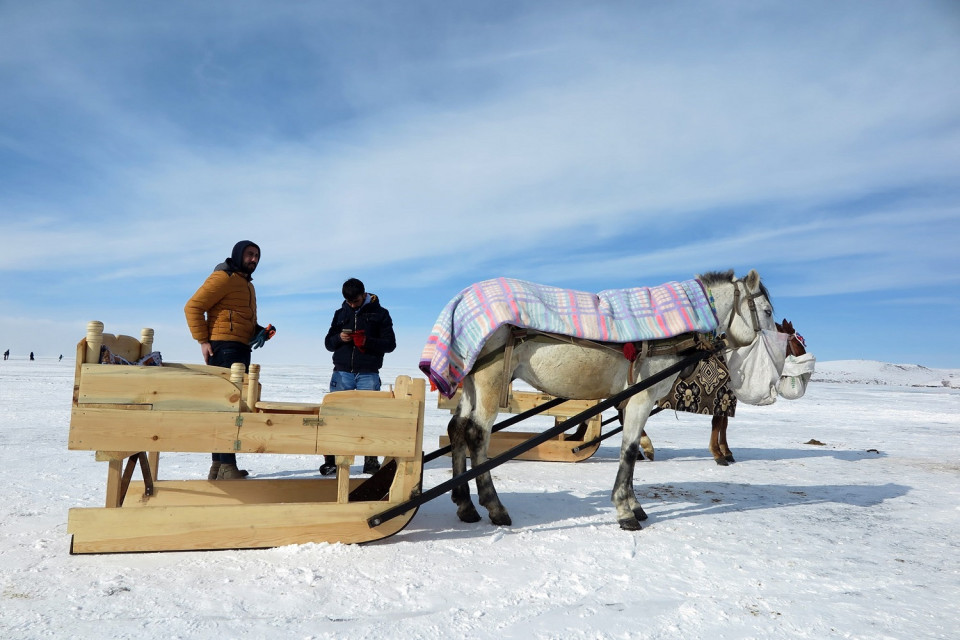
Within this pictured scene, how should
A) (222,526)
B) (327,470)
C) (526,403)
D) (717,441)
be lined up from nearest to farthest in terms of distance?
(222,526) < (327,470) < (526,403) < (717,441)

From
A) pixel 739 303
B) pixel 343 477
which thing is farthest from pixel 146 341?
pixel 739 303

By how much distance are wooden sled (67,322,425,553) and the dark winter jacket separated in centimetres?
235

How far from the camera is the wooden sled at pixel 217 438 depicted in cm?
345

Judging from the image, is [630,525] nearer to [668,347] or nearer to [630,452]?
[630,452]

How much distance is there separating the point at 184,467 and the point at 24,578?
3.47 meters

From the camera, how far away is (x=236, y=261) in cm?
539

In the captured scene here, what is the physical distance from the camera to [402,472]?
12.6 ft

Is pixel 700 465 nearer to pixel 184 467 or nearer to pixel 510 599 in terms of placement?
pixel 510 599

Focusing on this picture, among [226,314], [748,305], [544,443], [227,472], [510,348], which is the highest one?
[748,305]

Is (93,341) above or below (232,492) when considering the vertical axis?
above

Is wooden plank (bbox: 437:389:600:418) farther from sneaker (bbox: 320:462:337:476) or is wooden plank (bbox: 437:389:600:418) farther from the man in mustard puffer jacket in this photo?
the man in mustard puffer jacket

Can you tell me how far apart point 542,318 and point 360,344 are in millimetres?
2546

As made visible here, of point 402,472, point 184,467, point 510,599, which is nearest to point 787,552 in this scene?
point 510,599

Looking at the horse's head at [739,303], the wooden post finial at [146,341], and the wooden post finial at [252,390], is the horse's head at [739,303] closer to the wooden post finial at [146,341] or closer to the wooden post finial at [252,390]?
the wooden post finial at [252,390]
